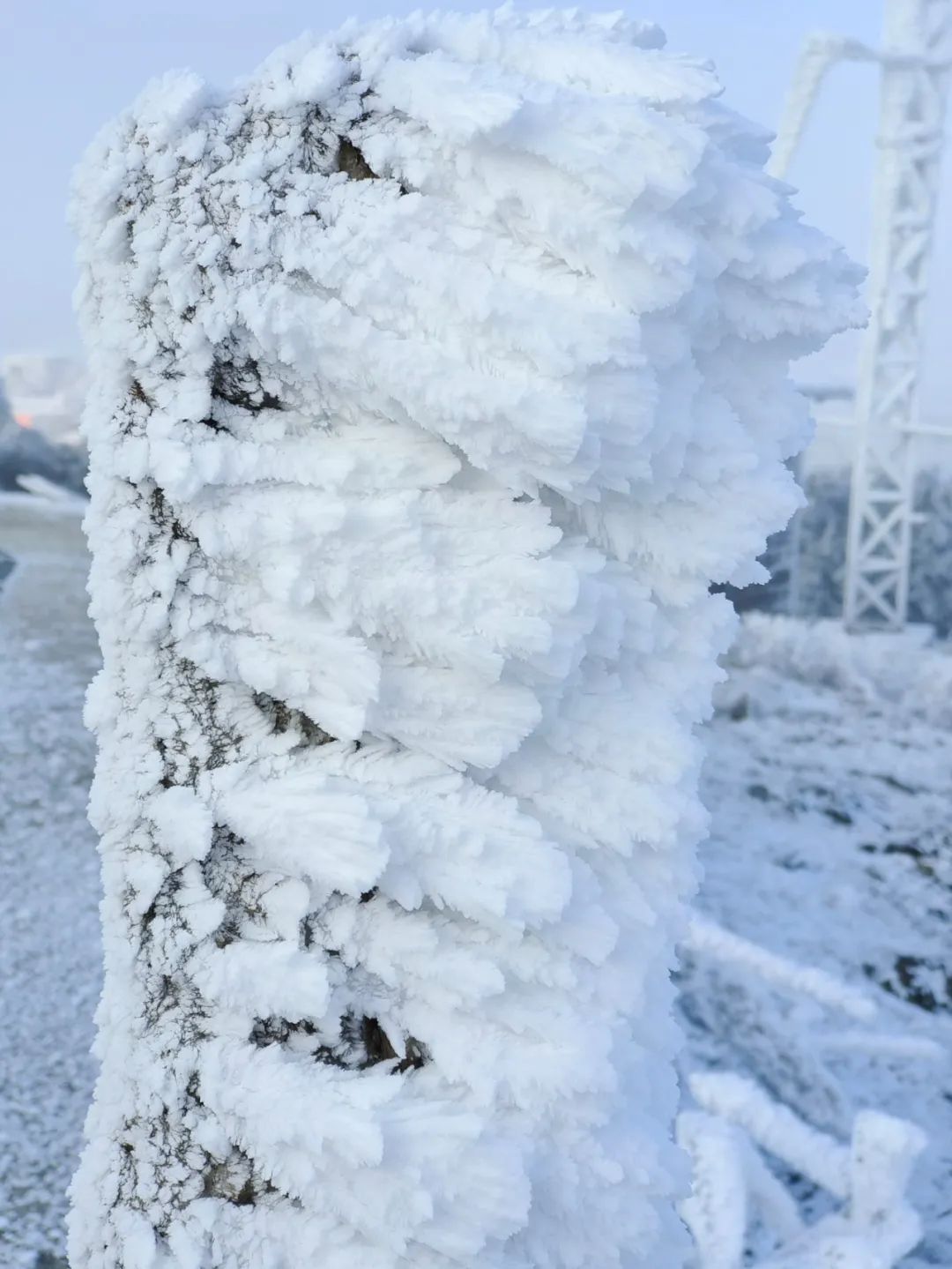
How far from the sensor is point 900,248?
479 cm

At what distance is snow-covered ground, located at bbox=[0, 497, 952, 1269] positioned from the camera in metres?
1.25

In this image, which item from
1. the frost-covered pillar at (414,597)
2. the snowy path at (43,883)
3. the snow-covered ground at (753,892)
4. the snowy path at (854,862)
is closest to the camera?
the frost-covered pillar at (414,597)

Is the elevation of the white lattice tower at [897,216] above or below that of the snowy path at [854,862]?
above

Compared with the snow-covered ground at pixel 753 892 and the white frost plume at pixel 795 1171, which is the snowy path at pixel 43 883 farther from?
the white frost plume at pixel 795 1171

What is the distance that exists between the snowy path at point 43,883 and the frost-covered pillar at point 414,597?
0.61 m

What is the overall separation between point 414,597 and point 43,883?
→ 144cm

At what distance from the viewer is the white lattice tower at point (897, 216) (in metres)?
4.71

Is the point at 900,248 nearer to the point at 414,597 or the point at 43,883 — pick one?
the point at 43,883

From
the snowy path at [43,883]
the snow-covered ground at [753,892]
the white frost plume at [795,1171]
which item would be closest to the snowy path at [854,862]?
the snow-covered ground at [753,892]

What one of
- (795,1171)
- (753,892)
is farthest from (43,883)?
(753,892)

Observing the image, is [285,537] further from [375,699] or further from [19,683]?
[19,683]

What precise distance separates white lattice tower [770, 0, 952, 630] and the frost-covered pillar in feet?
15.2

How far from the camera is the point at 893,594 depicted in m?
5.19

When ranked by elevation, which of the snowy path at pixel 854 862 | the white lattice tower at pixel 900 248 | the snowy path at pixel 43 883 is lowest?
the snowy path at pixel 854 862
